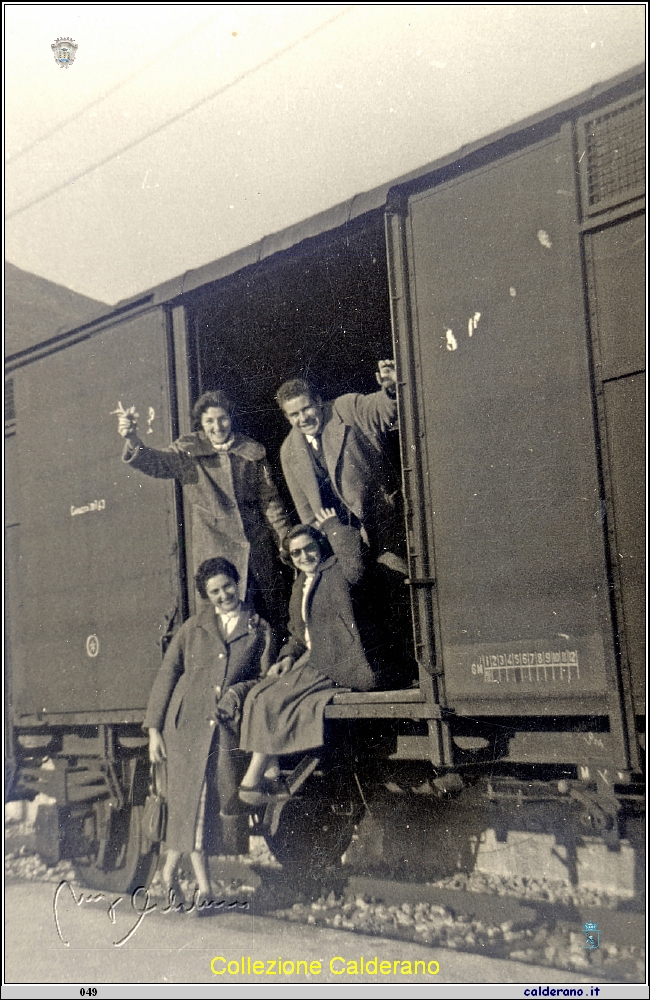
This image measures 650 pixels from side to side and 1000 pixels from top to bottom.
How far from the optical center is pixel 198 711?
5.22 meters

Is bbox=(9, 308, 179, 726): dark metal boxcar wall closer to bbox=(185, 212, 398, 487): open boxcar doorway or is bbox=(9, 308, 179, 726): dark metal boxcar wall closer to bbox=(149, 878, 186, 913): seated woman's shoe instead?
bbox=(185, 212, 398, 487): open boxcar doorway

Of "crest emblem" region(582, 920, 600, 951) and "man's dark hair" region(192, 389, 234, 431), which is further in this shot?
"man's dark hair" region(192, 389, 234, 431)

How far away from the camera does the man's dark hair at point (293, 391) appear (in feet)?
16.3

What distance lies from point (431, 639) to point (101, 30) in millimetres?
4153

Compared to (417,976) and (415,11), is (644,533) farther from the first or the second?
(415,11)

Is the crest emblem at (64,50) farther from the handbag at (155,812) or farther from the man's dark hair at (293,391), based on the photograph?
the handbag at (155,812)

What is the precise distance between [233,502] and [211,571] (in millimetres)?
444

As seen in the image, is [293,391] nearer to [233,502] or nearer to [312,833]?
[233,502]

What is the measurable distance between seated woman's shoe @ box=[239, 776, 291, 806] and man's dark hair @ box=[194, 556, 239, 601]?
115 centimetres

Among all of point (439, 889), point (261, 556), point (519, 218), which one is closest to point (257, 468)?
point (261, 556)

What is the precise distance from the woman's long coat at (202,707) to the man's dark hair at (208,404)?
1.18 metres

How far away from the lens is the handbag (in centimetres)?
533

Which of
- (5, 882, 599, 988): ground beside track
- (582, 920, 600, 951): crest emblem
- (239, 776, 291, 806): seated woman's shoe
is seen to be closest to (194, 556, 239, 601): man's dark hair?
(239, 776, 291, 806): seated woman's shoe

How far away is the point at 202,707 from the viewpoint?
17.1 feet
